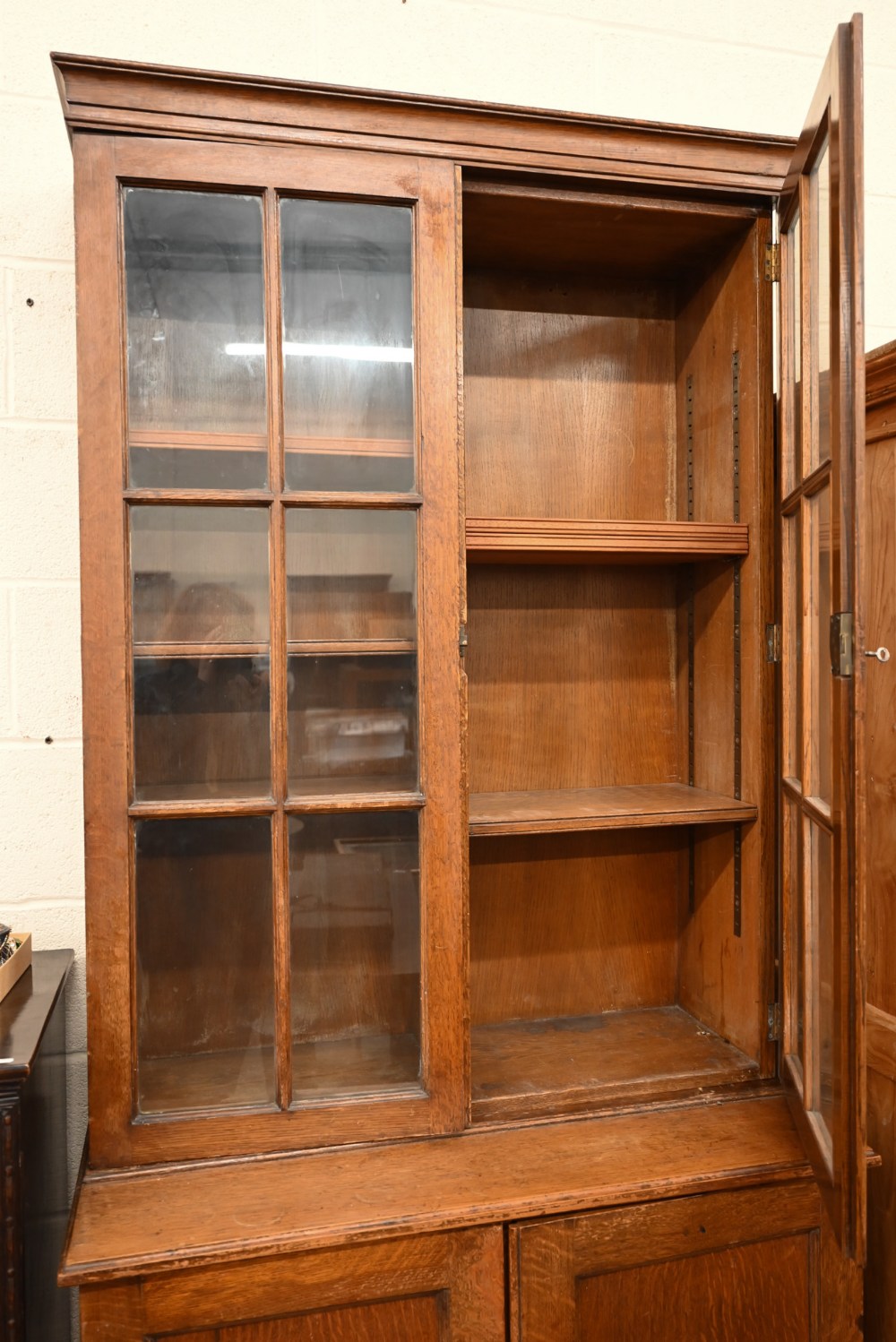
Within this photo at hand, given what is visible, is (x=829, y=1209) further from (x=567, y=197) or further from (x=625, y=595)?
(x=567, y=197)

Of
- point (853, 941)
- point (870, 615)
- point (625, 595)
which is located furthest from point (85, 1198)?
point (870, 615)

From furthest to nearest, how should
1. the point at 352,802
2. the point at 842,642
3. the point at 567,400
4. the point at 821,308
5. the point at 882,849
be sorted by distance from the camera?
the point at 567,400 → the point at 882,849 → the point at 352,802 → the point at 821,308 → the point at 842,642

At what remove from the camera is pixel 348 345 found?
1.31 meters

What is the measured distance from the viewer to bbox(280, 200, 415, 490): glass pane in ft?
4.22

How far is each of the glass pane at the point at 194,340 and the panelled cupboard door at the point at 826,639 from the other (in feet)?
2.46

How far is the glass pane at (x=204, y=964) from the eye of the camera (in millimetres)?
1260

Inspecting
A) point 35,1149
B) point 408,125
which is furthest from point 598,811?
point 408,125

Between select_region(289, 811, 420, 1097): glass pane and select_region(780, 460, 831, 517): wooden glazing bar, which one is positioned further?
select_region(289, 811, 420, 1097): glass pane

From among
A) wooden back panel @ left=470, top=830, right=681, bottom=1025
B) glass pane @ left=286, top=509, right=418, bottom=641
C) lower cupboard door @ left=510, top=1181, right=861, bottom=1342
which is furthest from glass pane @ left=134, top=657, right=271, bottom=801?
lower cupboard door @ left=510, top=1181, right=861, bottom=1342

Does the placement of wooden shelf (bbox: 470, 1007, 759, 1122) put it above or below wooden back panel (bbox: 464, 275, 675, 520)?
below

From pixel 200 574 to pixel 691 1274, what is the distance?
1184 millimetres

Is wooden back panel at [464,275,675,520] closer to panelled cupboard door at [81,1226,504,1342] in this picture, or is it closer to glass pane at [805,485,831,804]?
glass pane at [805,485,831,804]

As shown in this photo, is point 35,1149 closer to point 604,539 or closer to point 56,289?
point 604,539

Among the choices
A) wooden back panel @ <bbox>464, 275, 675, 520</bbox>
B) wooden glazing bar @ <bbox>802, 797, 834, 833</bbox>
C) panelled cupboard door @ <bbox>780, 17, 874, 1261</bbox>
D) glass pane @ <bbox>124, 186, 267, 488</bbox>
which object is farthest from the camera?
wooden back panel @ <bbox>464, 275, 675, 520</bbox>
